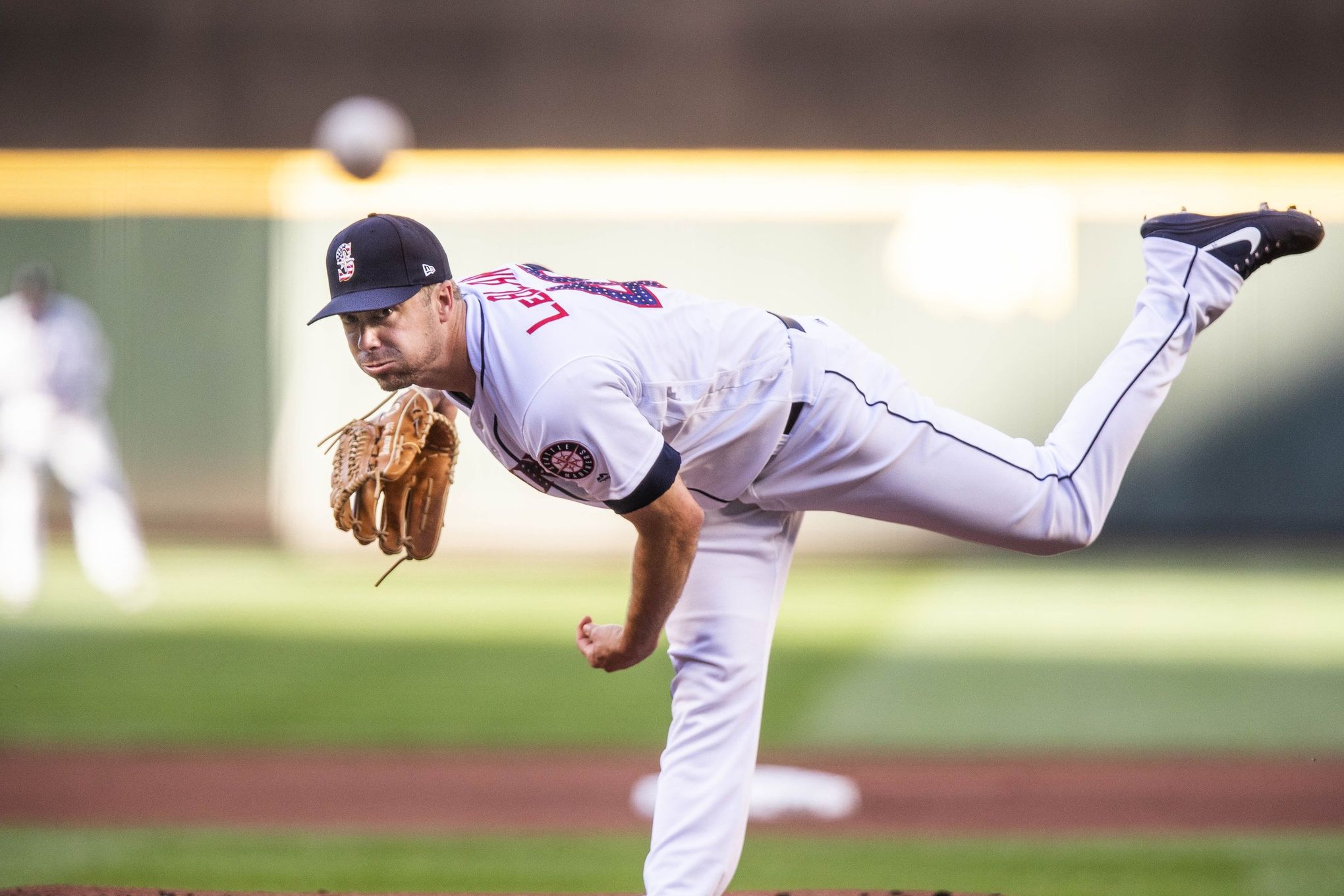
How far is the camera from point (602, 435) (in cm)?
176

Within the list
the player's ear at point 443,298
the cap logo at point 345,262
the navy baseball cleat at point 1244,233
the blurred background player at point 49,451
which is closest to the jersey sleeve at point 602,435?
the player's ear at point 443,298

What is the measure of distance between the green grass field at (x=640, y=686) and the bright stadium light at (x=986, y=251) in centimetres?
206

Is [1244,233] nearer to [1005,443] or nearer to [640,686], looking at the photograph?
[1005,443]

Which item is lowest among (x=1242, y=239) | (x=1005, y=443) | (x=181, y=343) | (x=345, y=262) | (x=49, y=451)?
(x=49, y=451)

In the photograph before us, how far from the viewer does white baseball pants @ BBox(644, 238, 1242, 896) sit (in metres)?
2.07

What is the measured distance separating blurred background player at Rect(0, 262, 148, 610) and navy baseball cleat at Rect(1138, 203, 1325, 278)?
21.6ft

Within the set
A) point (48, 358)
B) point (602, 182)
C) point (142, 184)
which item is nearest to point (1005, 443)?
point (48, 358)

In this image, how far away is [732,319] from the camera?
2.08 m

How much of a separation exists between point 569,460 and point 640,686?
4016 mm

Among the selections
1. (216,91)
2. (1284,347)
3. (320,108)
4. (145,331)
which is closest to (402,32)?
(320,108)

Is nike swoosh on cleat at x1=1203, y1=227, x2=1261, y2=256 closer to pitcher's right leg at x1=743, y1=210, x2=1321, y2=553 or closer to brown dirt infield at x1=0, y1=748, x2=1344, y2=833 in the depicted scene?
pitcher's right leg at x1=743, y1=210, x2=1321, y2=553

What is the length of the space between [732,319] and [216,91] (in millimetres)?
9101

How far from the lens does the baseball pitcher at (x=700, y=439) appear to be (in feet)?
5.92

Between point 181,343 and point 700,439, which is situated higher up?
point 700,439
